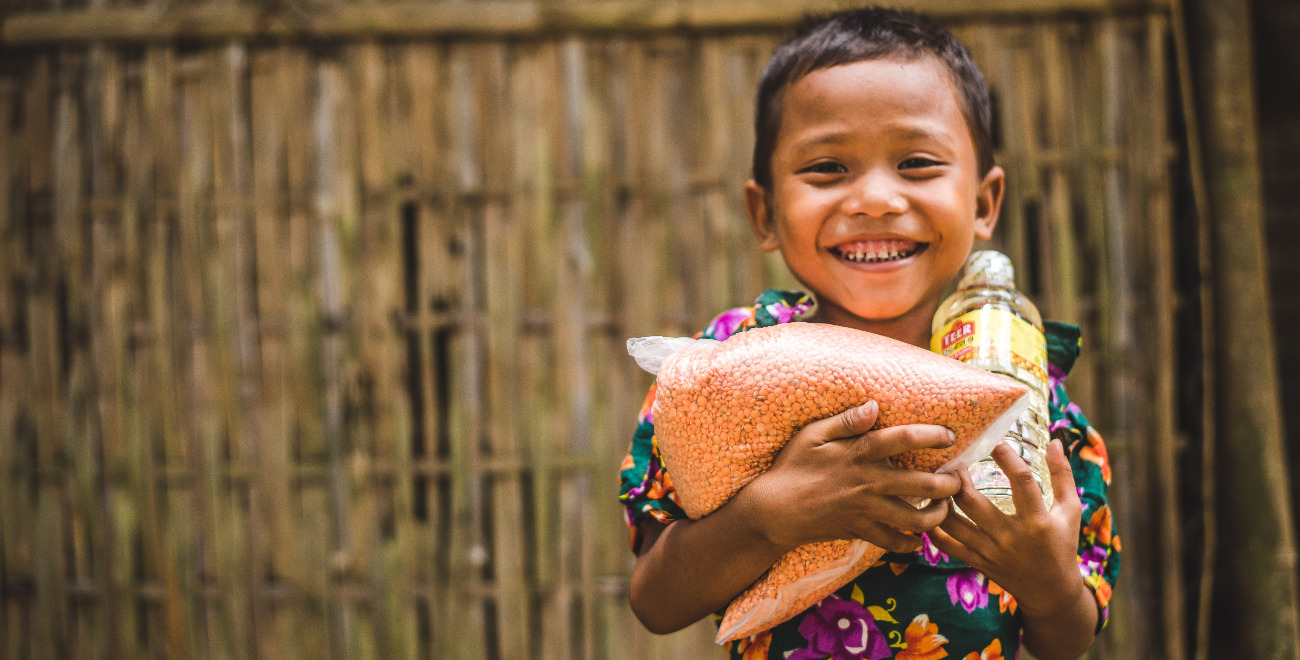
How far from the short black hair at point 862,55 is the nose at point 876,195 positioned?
146 mm

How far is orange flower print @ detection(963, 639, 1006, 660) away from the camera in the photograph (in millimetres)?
905

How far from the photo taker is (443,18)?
6.43 feet

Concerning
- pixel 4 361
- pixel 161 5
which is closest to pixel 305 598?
pixel 4 361

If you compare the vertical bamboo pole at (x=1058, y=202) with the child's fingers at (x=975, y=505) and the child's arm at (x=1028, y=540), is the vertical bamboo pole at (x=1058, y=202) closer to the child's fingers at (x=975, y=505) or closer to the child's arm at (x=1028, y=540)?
the child's arm at (x=1028, y=540)

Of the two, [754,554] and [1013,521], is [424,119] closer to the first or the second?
[754,554]

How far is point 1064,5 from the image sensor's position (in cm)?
189

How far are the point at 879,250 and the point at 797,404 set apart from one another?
29cm

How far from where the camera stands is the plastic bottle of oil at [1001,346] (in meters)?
0.80

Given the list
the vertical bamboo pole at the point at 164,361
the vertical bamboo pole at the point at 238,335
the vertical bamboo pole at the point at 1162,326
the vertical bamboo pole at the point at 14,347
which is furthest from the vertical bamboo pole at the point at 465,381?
the vertical bamboo pole at the point at 1162,326

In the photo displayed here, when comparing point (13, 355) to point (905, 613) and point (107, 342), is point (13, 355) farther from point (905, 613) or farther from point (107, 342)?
point (905, 613)

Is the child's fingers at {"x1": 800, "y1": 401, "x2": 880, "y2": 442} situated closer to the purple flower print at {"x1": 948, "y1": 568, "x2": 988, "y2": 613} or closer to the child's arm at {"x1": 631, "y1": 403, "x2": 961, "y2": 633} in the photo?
the child's arm at {"x1": 631, "y1": 403, "x2": 961, "y2": 633}

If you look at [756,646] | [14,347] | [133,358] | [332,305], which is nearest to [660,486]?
[756,646]

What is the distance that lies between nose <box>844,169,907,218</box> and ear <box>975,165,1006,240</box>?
0.23 m

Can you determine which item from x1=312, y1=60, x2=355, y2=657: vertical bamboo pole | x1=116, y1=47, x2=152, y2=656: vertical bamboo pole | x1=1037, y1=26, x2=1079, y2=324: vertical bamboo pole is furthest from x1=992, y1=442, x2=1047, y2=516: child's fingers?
x1=116, y1=47, x2=152, y2=656: vertical bamboo pole
